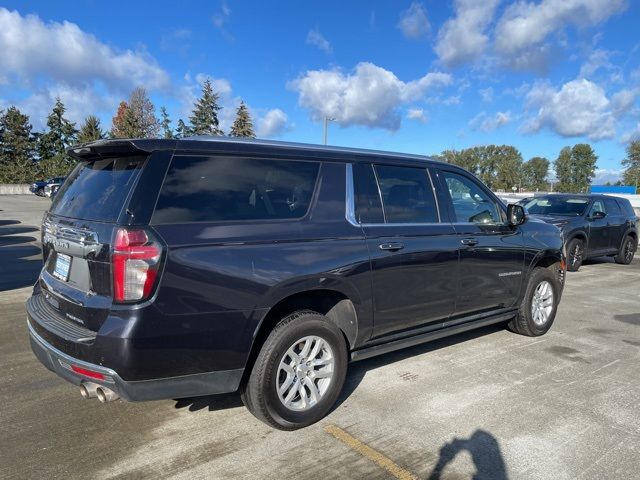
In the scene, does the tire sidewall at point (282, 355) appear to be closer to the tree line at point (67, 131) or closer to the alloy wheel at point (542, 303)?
the alloy wheel at point (542, 303)

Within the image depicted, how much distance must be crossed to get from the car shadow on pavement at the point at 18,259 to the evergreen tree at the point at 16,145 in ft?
131

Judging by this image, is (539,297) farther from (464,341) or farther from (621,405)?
(621,405)

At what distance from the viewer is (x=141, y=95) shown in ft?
206

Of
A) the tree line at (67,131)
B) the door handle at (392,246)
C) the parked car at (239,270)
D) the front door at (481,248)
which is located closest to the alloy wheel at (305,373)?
the parked car at (239,270)

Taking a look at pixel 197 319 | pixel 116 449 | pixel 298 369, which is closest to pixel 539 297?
pixel 298 369

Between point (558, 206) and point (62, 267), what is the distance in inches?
445

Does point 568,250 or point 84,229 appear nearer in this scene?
point 84,229

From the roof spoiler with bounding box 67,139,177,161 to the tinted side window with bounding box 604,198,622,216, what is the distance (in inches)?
475

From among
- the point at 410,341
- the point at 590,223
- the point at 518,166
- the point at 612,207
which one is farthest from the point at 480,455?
the point at 518,166

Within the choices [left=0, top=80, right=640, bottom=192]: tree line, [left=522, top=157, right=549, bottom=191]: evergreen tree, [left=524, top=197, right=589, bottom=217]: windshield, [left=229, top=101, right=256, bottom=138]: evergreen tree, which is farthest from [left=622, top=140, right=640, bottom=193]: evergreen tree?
[left=524, top=197, right=589, bottom=217]: windshield

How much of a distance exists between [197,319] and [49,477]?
1236 mm

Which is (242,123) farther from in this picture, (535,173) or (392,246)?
(535,173)

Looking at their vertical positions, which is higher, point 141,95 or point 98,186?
point 141,95

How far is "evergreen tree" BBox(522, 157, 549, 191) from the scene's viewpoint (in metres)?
112
